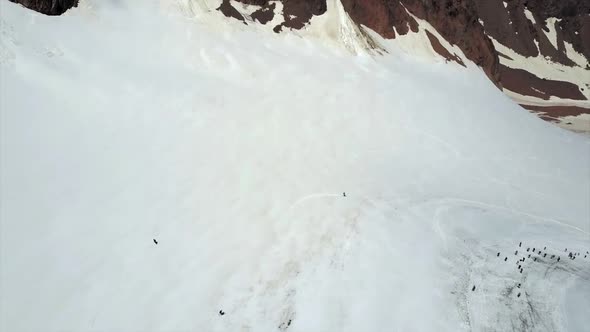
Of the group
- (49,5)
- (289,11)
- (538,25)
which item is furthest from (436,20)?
(538,25)

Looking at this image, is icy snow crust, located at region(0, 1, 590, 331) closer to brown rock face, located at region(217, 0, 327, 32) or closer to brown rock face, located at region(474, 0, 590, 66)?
brown rock face, located at region(217, 0, 327, 32)

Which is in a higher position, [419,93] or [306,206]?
[419,93]

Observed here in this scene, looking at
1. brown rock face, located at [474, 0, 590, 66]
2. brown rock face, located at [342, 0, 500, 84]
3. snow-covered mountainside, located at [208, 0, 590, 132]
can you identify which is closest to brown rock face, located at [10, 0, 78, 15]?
snow-covered mountainside, located at [208, 0, 590, 132]

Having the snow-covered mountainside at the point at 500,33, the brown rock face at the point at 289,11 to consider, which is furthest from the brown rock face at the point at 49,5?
the brown rock face at the point at 289,11

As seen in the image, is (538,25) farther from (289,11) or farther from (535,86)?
(289,11)

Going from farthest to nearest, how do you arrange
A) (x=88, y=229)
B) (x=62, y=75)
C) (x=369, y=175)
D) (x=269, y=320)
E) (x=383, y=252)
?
(x=369, y=175) → (x=62, y=75) → (x=383, y=252) → (x=88, y=229) → (x=269, y=320)

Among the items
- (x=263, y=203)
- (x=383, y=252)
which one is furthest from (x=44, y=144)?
(x=383, y=252)

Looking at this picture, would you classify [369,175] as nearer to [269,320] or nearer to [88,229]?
[269,320]
